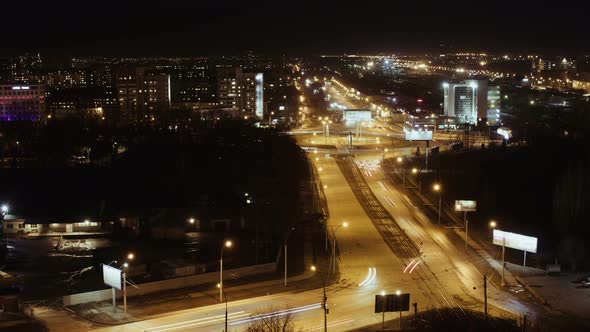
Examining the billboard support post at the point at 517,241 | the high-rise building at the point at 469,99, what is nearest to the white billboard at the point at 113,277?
the billboard support post at the point at 517,241

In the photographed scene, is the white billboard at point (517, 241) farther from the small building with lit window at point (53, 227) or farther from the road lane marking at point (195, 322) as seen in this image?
the small building with lit window at point (53, 227)

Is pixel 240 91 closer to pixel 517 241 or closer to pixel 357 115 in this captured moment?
pixel 357 115

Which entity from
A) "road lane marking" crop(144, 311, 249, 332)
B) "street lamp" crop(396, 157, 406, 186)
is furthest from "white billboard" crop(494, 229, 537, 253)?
"street lamp" crop(396, 157, 406, 186)

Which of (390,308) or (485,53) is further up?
(485,53)

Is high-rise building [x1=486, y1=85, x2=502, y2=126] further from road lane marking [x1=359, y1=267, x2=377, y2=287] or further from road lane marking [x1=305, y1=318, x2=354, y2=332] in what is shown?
road lane marking [x1=305, y1=318, x2=354, y2=332]

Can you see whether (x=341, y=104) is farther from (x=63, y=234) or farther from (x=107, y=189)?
(x=63, y=234)

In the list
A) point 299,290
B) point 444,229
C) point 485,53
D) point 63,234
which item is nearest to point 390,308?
point 299,290

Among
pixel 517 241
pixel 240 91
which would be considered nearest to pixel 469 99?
pixel 240 91
